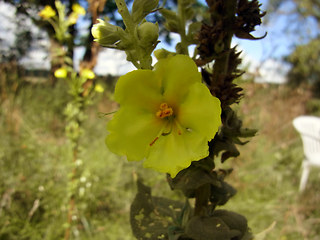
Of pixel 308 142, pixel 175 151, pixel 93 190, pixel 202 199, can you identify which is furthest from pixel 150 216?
pixel 308 142

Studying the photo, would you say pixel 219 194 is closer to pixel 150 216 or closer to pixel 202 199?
pixel 202 199

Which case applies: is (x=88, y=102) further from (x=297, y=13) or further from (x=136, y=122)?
(x=297, y=13)

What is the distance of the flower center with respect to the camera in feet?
1.68

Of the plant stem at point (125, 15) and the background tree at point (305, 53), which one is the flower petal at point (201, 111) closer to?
the plant stem at point (125, 15)

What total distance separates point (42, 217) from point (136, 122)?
1.77m

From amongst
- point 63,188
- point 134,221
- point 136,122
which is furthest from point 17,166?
point 136,122

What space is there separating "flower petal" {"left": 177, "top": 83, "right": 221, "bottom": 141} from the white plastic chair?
9.21ft

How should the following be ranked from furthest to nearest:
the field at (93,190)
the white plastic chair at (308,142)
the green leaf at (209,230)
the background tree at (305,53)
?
the background tree at (305,53)
the white plastic chair at (308,142)
the field at (93,190)
the green leaf at (209,230)

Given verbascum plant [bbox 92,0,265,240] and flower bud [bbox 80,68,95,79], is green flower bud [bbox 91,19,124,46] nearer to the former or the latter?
verbascum plant [bbox 92,0,265,240]

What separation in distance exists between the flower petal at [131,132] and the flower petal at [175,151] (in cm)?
2

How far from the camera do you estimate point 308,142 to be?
3281mm

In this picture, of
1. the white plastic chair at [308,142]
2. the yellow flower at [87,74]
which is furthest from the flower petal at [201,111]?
the white plastic chair at [308,142]

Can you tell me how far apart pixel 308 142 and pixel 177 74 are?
338 cm

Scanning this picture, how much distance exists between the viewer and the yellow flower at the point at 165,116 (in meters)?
0.44
